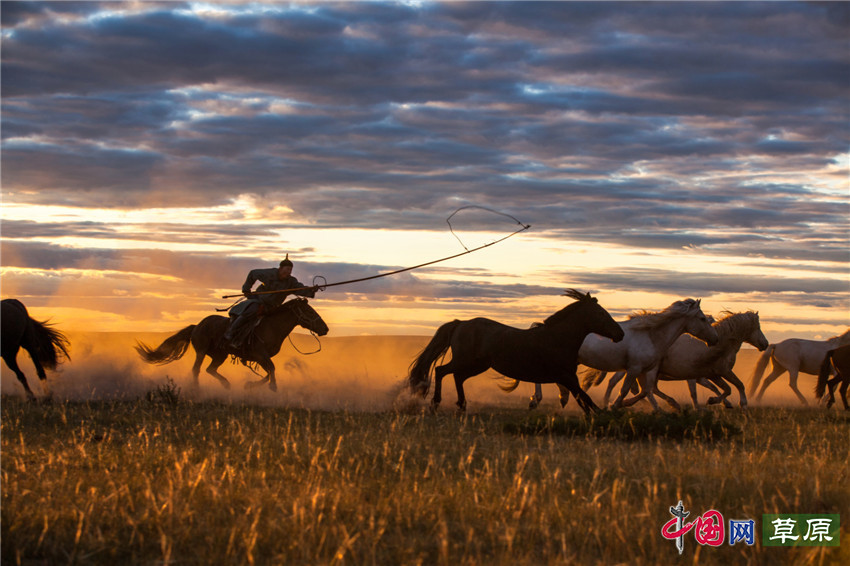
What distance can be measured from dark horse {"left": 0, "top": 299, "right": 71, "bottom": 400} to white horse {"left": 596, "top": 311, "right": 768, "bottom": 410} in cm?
1135

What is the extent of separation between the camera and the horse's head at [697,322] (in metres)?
16.4

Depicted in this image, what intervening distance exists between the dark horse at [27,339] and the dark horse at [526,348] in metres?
7.18

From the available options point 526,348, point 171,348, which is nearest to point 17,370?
point 171,348

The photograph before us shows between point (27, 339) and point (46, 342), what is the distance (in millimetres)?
399

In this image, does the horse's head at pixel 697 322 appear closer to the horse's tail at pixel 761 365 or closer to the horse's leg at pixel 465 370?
the horse's leg at pixel 465 370

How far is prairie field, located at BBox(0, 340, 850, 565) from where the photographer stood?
6.01 meters

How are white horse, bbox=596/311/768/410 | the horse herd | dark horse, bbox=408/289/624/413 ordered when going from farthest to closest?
1. white horse, bbox=596/311/768/410
2. the horse herd
3. dark horse, bbox=408/289/624/413

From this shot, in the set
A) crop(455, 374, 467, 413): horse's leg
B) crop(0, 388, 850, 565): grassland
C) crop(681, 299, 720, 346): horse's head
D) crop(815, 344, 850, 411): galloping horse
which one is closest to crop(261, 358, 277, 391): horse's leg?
crop(455, 374, 467, 413): horse's leg

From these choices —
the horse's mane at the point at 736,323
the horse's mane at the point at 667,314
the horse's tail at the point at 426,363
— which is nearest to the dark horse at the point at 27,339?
the horse's tail at the point at 426,363

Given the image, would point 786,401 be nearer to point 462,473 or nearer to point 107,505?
point 462,473

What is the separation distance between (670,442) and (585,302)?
3.81 m

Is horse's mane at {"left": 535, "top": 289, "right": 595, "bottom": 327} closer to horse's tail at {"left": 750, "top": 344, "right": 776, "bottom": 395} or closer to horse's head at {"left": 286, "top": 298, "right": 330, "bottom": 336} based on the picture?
horse's head at {"left": 286, "top": 298, "right": 330, "bottom": 336}

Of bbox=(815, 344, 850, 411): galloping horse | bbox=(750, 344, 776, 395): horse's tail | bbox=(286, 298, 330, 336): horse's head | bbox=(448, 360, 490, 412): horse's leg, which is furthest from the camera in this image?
bbox=(750, 344, 776, 395): horse's tail

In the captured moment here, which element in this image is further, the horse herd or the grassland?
the horse herd
